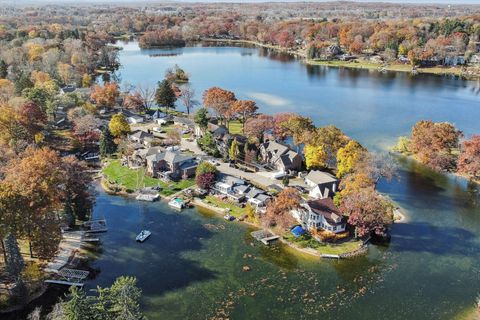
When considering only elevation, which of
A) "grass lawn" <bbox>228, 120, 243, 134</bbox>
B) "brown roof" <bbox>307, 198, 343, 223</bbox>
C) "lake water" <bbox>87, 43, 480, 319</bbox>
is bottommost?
"lake water" <bbox>87, 43, 480, 319</bbox>

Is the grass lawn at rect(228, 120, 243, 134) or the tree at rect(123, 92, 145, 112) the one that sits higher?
the tree at rect(123, 92, 145, 112)

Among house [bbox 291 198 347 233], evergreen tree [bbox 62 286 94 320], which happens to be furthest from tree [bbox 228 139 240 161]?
evergreen tree [bbox 62 286 94 320]

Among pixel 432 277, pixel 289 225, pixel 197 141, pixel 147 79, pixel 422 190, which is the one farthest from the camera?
pixel 147 79

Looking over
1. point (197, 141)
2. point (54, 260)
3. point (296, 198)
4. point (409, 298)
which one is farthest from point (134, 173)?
point (409, 298)

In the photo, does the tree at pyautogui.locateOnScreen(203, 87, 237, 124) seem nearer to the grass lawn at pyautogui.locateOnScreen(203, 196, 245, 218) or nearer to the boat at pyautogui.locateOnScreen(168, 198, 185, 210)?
the grass lawn at pyautogui.locateOnScreen(203, 196, 245, 218)

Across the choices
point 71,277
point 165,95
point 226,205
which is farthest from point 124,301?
point 165,95

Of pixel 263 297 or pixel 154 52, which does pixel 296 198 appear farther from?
pixel 154 52

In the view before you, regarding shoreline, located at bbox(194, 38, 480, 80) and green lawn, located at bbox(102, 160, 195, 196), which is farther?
shoreline, located at bbox(194, 38, 480, 80)

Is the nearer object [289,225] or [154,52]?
[289,225]
